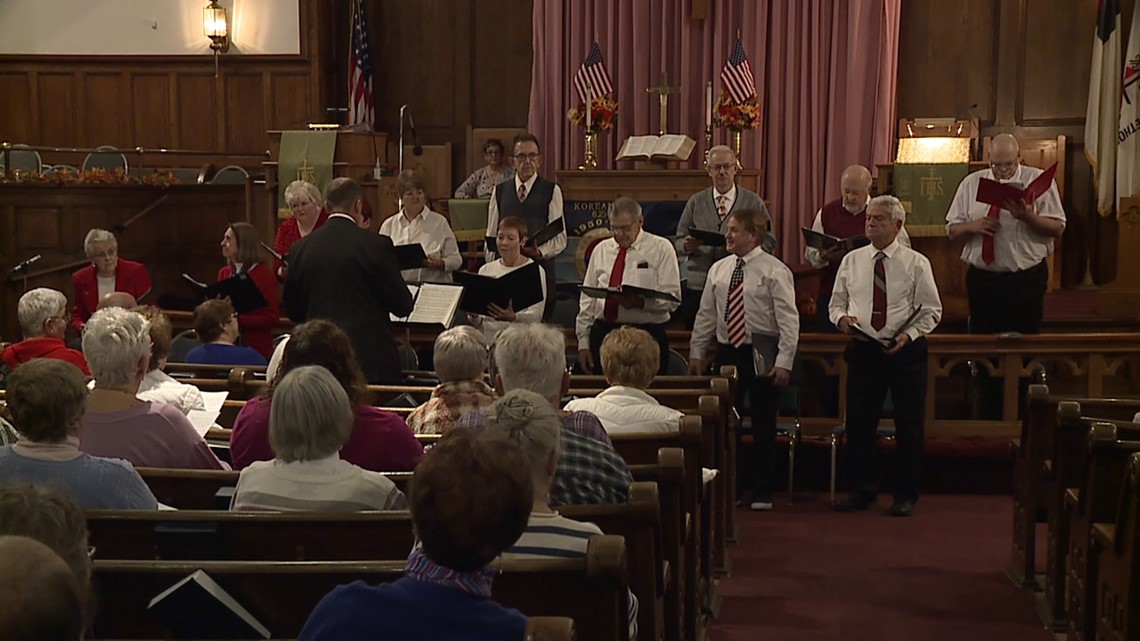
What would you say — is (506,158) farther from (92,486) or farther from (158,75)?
(92,486)

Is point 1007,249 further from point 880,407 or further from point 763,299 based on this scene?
point 763,299

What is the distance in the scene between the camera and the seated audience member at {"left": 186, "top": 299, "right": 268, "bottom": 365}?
5359 mm

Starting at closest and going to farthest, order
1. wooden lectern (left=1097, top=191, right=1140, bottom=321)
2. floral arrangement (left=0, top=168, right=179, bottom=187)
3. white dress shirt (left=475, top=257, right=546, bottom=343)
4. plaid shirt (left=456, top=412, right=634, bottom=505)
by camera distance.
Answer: plaid shirt (left=456, top=412, right=634, bottom=505), white dress shirt (left=475, top=257, right=546, bottom=343), wooden lectern (left=1097, top=191, right=1140, bottom=321), floral arrangement (left=0, top=168, right=179, bottom=187)

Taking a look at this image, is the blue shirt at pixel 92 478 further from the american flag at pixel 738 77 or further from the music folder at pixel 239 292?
the american flag at pixel 738 77

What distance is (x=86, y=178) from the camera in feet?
34.0

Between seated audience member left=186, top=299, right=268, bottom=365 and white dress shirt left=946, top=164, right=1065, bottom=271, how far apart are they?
3678mm

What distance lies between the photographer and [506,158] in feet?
33.0

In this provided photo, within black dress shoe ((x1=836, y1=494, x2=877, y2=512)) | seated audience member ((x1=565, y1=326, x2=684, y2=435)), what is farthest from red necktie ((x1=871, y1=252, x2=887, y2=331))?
seated audience member ((x1=565, y1=326, x2=684, y2=435))

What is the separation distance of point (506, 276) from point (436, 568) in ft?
14.0

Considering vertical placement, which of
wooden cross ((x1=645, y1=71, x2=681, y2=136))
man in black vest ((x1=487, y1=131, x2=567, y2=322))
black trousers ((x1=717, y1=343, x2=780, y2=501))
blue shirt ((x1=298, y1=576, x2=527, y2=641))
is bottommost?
black trousers ((x1=717, y1=343, x2=780, y2=501))

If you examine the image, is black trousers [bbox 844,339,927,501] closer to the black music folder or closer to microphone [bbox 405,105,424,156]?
the black music folder

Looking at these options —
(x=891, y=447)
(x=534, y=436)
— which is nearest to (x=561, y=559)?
(x=534, y=436)

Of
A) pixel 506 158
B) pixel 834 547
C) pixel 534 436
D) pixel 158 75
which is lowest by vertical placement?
pixel 834 547

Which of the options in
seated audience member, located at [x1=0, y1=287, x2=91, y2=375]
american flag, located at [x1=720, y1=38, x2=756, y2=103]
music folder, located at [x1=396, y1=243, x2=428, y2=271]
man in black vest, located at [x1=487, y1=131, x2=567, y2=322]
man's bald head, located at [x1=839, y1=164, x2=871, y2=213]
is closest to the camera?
seated audience member, located at [x1=0, y1=287, x2=91, y2=375]
